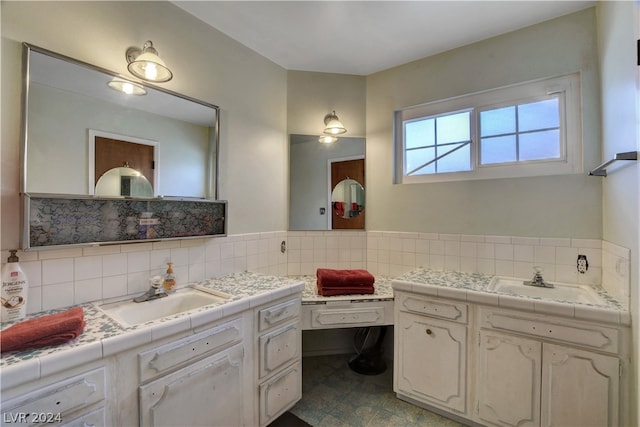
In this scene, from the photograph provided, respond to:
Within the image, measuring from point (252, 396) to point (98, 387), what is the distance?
751 millimetres

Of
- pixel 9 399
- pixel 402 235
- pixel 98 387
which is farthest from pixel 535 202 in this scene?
pixel 9 399

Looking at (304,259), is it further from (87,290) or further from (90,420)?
(90,420)

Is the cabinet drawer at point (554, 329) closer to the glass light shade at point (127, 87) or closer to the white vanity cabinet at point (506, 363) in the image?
the white vanity cabinet at point (506, 363)

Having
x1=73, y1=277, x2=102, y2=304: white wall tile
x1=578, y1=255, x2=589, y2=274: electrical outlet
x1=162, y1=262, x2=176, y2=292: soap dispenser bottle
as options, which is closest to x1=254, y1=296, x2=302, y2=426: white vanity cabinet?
x1=162, y1=262, x2=176, y2=292: soap dispenser bottle

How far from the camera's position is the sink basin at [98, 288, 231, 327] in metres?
1.31

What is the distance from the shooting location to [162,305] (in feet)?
4.77

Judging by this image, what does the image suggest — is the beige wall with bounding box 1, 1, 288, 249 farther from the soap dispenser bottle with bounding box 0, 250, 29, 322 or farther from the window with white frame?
the window with white frame

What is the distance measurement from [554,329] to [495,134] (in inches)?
52.5

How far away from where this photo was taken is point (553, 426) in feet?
4.49

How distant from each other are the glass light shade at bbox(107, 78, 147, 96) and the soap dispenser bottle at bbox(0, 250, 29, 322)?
863 mm

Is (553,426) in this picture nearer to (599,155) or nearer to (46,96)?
(599,155)

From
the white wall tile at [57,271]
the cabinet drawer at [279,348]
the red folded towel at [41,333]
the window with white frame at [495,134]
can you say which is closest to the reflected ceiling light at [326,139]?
the window with white frame at [495,134]

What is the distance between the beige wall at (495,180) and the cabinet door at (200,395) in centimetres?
158

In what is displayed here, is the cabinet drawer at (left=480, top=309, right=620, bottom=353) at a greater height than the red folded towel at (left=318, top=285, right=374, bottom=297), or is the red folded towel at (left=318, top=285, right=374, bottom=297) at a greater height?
the red folded towel at (left=318, top=285, right=374, bottom=297)
